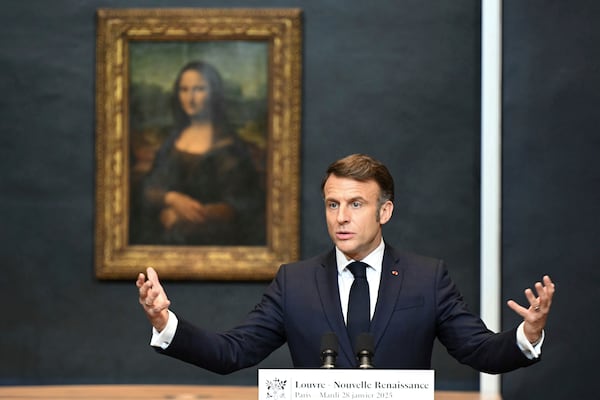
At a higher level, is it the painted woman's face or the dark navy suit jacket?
the painted woman's face

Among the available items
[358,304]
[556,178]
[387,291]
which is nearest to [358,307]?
[358,304]

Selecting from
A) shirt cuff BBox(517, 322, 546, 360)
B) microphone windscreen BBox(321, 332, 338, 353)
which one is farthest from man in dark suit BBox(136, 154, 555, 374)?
microphone windscreen BBox(321, 332, 338, 353)

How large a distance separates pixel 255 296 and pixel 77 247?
1314 mm

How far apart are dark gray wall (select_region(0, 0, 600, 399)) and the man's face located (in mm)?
3307

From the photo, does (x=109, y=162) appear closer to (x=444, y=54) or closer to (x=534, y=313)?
(x=444, y=54)

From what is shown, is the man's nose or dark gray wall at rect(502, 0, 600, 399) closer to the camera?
the man's nose

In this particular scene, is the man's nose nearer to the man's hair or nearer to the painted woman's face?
the man's hair

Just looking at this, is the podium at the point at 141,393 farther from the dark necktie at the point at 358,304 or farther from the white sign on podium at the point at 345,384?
the white sign on podium at the point at 345,384

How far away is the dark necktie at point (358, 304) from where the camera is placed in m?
4.16

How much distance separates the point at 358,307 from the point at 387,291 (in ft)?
0.46

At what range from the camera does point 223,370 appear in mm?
4172

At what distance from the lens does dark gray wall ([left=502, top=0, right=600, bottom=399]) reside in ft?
21.3

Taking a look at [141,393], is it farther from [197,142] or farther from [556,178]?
[556,178]

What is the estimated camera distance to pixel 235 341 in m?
4.24
